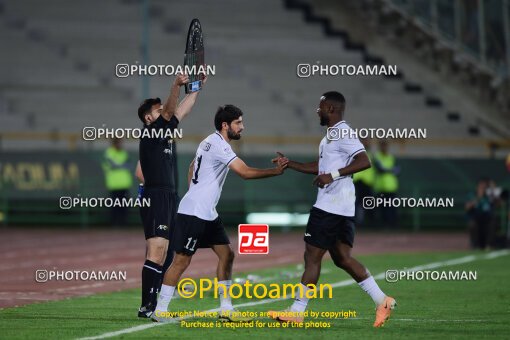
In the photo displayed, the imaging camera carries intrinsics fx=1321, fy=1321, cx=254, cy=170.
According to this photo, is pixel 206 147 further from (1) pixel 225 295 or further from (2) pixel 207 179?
(1) pixel 225 295

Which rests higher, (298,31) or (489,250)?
(298,31)

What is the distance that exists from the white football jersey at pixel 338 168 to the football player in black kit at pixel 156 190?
1624 mm

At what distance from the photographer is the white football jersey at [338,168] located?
11773 mm

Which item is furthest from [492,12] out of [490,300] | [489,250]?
[490,300]

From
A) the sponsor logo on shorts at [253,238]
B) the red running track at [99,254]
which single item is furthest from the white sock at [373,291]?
the red running track at [99,254]

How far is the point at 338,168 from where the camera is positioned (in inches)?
464

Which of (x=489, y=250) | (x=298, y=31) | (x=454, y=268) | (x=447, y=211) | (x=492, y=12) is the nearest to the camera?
(x=454, y=268)

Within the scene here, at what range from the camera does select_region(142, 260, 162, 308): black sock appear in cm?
1259

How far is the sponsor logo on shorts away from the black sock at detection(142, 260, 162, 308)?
928 mm

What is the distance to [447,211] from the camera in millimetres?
30719

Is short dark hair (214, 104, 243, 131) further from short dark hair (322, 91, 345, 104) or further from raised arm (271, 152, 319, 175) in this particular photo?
short dark hair (322, 91, 345, 104)

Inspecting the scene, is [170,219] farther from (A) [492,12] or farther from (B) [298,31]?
(B) [298,31]

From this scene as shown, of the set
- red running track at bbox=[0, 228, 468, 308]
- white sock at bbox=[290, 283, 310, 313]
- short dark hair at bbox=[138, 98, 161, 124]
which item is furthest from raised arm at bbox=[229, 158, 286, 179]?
red running track at bbox=[0, 228, 468, 308]

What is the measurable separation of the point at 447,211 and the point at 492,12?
603 centimetres
